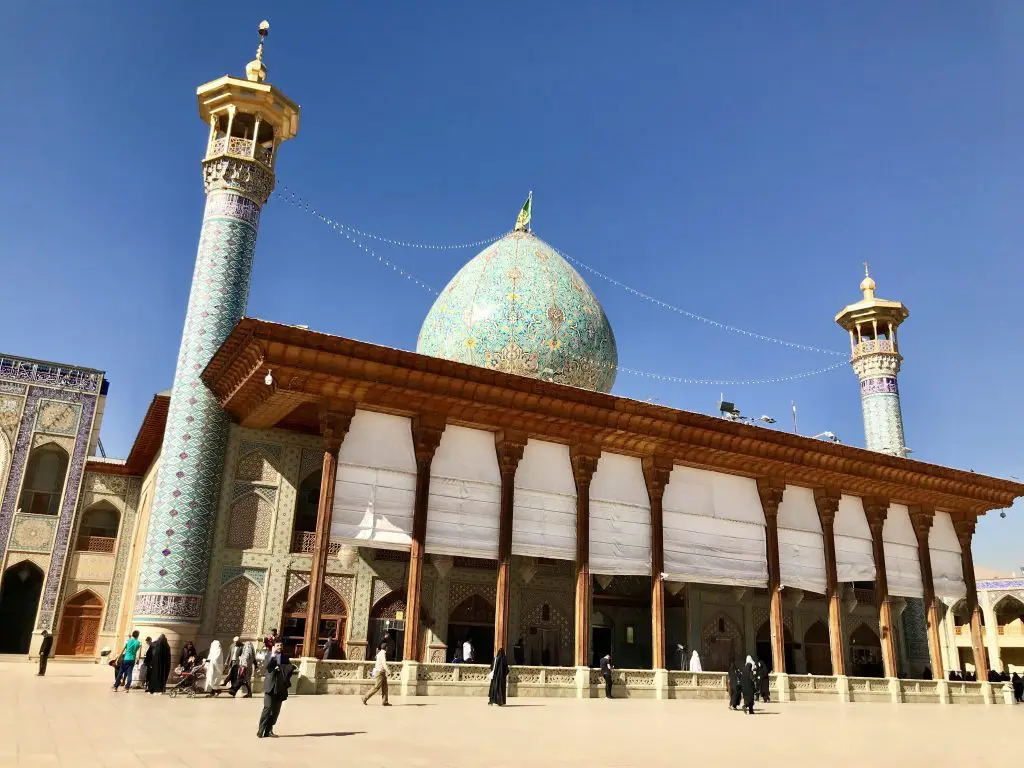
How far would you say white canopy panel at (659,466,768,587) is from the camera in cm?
1883

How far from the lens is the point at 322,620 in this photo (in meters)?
17.5

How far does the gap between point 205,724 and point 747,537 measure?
46.6 feet

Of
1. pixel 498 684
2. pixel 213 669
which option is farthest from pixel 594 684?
pixel 213 669

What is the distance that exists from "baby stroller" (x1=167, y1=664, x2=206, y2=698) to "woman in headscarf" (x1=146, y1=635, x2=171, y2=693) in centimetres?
23

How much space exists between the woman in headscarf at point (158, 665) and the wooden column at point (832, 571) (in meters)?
15.0

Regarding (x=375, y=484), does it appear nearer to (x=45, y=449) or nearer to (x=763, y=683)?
(x=763, y=683)

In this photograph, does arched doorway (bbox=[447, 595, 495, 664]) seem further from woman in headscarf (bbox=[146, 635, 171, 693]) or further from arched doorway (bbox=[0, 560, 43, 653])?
arched doorway (bbox=[0, 560, 43, 653])

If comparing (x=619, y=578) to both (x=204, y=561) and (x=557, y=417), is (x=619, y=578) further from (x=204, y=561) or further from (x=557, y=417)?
(x=204, y=561)

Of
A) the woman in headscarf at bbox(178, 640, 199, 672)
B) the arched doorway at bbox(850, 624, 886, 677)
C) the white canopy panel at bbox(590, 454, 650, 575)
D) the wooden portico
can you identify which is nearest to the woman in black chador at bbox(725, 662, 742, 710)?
the wooden portico

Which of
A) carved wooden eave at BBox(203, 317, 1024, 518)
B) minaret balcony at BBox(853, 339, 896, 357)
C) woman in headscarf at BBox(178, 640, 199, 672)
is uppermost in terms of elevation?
minaret balcony at BBox(853, 339, 896, 357)

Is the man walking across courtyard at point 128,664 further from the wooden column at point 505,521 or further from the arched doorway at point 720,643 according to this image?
the arched doorway at point 720,643

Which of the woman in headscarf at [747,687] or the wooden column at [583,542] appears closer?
the woman in headscarf at [747,687]

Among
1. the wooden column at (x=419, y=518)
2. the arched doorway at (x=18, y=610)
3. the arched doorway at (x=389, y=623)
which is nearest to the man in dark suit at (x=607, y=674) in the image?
the wooden column at (x=419, y=518)

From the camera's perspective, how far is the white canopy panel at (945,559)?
2333 centimetres
